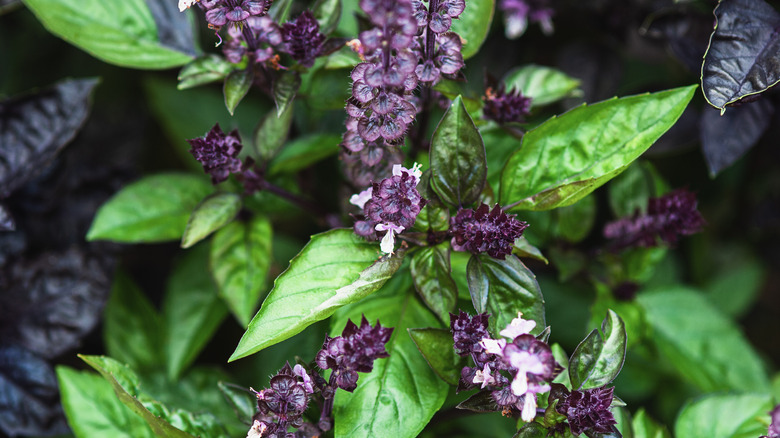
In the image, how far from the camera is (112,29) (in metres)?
1.27

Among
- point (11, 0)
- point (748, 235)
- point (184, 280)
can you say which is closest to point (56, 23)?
point (11, 0)

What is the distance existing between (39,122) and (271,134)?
1.91 ft

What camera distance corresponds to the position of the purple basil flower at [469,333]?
0.88 meters

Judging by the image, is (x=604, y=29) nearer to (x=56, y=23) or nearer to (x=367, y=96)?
(x=367, y=96)

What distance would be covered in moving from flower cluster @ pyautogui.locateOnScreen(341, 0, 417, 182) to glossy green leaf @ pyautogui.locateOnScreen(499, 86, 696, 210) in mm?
242

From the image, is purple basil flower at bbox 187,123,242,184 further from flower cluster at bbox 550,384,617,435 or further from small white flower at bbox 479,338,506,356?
flower cluster at bbox 550,384,617,435

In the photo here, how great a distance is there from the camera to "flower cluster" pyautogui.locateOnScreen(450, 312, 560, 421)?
786mm

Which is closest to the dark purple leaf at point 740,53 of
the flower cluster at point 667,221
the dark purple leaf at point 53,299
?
the flower cluster at point 667,221

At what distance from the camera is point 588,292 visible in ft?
5.29

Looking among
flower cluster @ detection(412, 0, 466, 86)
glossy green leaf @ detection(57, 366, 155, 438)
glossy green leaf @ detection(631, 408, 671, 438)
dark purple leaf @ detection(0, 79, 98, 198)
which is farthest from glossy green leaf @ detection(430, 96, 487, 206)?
dark purple leaf @ detection(0, 79, 98, 198)

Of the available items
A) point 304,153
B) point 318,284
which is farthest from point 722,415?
point 304,153

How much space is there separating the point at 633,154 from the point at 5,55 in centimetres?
174

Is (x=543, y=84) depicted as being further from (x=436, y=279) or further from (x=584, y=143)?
(x=436, y=279)

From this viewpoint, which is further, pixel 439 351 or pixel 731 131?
pixel 731 131
